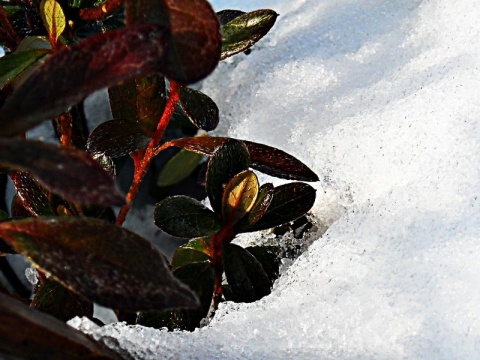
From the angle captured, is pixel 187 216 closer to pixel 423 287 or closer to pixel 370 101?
pixel 423 287

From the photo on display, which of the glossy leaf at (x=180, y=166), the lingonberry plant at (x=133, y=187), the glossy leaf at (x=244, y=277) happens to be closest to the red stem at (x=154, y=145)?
the lingonberry plant at (x=133, y=187)

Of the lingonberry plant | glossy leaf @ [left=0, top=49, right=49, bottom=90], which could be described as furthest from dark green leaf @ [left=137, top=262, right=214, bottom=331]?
glossy leaf @ [left=0, top=49, right=49, bottom=90]

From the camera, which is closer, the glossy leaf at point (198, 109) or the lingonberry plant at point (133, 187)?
the lingonberry plant at point (133, 187)

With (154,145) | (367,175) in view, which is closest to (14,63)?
(154,145)

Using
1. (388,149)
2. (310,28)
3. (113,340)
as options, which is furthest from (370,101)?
(113,340)

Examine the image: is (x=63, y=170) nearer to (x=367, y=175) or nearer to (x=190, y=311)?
(x=190, y=311)

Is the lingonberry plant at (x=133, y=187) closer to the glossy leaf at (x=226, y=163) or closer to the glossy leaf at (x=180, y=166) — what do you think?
the glossy leaf at (x=226, y=163)
